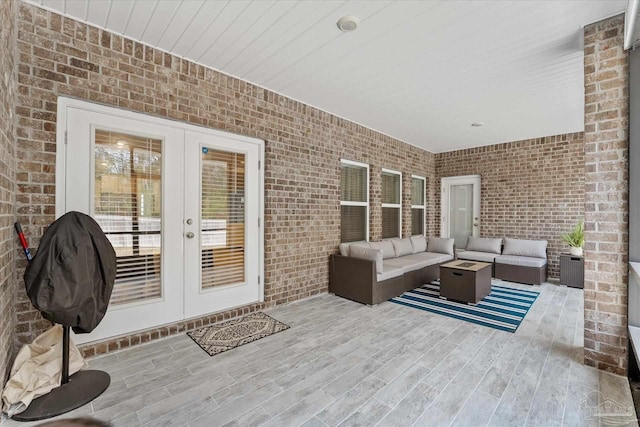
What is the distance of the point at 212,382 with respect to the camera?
90.3 inches

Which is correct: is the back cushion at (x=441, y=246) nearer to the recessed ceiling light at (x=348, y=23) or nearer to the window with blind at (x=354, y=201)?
the window with blind at (x=354, y=201)

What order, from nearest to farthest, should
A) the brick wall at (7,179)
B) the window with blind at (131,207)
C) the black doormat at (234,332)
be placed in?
the brick wall at (7,179) → the window with blind at (131,207) → the black doormat at (234,332)

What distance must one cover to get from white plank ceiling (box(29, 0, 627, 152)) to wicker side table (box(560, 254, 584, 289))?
99.4 inches

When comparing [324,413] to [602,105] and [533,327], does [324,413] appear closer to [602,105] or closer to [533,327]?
[533,327]

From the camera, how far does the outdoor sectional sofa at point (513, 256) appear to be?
5.39 meters

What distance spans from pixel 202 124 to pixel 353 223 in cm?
306

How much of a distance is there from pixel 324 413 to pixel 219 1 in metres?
3.03

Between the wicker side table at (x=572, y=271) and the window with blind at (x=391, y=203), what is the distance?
114 inches

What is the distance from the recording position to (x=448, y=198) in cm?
773

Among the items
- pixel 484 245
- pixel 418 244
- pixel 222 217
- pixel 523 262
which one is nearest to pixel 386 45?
pixel 222 217

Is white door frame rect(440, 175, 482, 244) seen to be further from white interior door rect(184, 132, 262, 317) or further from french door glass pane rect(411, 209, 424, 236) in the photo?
white interior door rect(184, 132, 262, 317)

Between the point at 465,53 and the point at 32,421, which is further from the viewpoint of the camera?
the point at 465,53

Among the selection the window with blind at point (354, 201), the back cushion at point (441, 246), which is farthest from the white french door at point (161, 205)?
the back cushion at point (441, 246)

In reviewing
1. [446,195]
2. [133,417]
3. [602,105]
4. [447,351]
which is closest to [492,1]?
[602,105]
